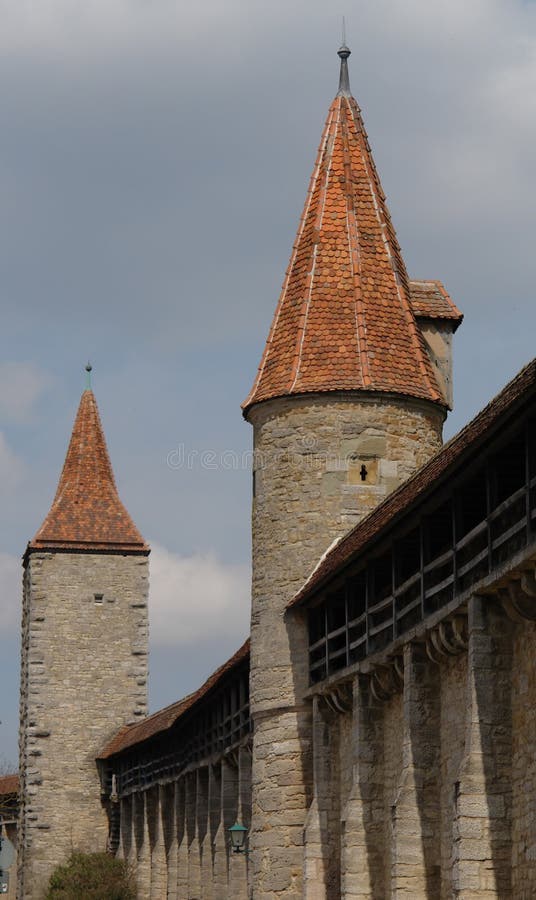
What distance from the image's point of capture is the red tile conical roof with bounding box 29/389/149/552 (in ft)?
173

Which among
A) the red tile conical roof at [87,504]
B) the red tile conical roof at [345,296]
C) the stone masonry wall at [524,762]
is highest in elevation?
the red tile conical roof at [87,504]

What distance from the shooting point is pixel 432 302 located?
28.9m

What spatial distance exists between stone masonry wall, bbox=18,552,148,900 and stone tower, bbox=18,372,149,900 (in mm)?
27

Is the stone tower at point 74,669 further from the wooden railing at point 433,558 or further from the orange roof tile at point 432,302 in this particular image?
the wooden railing at point 433,558

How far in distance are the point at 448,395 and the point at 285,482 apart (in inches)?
150

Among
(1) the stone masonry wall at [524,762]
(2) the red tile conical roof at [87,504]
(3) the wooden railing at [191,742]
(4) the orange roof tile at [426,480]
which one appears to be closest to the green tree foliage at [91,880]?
(3) the wooden railing at [191,742]

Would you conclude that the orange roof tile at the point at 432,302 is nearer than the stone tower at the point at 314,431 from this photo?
No

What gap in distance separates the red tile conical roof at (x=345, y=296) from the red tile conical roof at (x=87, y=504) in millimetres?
26898

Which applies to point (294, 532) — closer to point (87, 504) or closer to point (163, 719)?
point (163, 719)

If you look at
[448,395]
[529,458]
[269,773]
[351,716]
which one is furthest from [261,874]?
[529,458]

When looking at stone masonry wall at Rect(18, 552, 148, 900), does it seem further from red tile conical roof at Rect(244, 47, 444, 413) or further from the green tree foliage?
red tile conical roof at Rect(244, 47, 444, 413)

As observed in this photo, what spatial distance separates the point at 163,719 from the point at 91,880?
781 centimetres

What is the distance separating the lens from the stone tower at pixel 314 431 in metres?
24.6

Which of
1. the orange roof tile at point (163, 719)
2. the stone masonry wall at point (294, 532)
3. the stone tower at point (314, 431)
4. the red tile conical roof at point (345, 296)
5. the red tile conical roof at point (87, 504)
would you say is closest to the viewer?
the stone masonry wall at point (294, 532)
